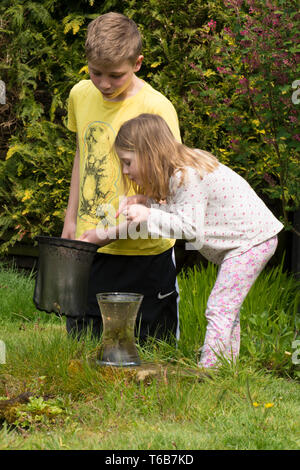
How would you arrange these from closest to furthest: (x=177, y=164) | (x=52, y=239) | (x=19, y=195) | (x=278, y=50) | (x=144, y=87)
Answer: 1. (x=52, y=239)
2. (x=177, y=164)
3. (x=144, y=87)
4. (x=278, y=50)
5. (x=19, y=195)

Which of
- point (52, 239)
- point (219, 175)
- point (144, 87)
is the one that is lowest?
point (52, 239)

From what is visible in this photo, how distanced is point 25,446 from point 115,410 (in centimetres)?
42

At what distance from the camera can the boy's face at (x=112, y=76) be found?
2.95m

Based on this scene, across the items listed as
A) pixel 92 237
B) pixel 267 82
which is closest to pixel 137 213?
pixel 92 237

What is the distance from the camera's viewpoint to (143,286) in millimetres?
3307

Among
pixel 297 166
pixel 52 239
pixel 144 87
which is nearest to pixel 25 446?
pixel 52 239

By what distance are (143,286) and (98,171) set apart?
0.60m

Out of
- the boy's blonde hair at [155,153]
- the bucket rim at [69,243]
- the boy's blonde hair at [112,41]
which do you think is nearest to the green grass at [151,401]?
the bucket rim at [69,243]

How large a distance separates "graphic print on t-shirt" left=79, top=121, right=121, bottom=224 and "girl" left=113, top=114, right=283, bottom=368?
11 centimetres

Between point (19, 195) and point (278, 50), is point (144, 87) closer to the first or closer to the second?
point (278, 50)

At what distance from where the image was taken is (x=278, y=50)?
153 inches

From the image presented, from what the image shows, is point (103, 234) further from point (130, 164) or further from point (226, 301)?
point (226, 301)
